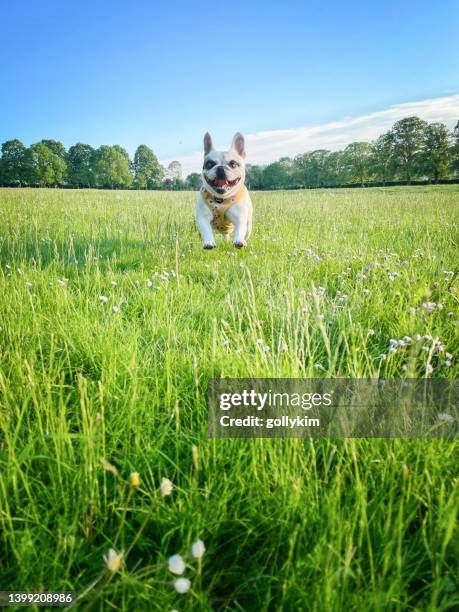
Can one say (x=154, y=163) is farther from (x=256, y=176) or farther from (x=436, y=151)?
(x=436, y=151)

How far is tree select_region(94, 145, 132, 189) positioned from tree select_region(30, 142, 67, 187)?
26.5 feet

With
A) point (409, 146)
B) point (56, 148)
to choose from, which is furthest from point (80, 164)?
point (409, 146)

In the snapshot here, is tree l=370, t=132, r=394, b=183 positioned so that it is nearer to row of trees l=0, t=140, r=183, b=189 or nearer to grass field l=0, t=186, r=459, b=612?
row of trees l=0, t=140, r=183, b=189

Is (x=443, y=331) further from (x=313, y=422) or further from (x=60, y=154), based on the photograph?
(x=60, y=154)

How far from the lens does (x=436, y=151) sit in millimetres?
73375

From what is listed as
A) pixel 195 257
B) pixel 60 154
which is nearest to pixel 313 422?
pixel 195 257

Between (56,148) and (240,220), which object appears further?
(56,148)

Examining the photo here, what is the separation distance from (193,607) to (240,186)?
6007 millimetres

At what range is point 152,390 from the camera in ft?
6.86

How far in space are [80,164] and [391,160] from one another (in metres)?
75.6

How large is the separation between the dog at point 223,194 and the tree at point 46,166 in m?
90.6

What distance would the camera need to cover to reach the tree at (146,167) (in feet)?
291

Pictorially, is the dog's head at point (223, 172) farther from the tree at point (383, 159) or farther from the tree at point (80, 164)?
the tree at point (80, 164)

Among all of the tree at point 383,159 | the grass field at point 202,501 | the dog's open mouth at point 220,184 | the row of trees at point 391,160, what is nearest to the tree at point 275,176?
the row of trees at point 391,160
